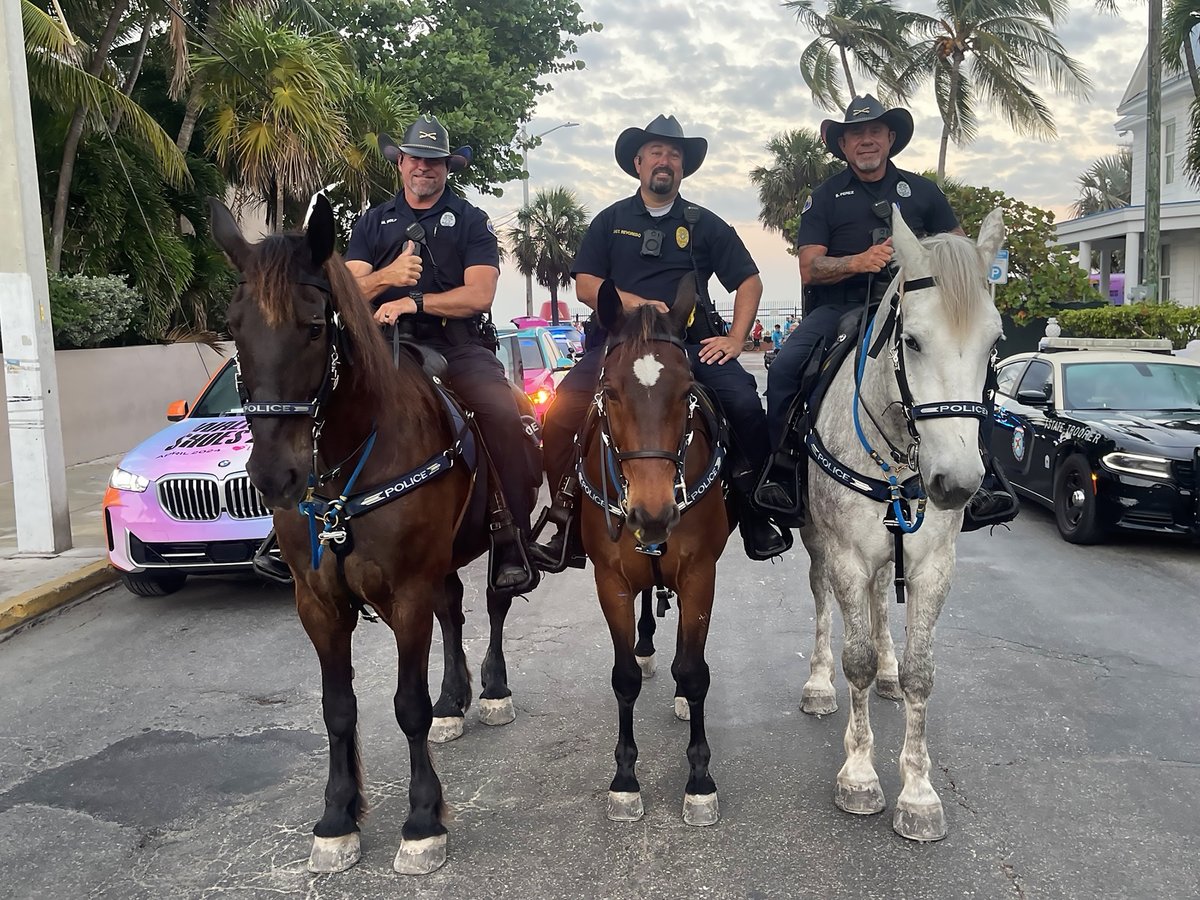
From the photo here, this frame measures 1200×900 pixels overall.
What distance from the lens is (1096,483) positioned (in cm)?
823

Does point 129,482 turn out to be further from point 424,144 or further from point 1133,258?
point 1133,258

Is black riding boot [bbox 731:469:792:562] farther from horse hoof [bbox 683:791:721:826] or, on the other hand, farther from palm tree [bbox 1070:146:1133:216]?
palm tree [bbox 1070:146:1133:216]

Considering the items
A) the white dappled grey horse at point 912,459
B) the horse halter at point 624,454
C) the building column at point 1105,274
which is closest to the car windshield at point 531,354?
the white dappled grey horse at point 912,459

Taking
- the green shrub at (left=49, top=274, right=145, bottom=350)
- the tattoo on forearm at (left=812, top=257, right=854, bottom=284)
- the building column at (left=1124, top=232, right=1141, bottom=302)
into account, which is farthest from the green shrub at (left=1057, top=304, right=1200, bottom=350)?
the green shrub at (left=49, top=274, right=145, bottom=350)

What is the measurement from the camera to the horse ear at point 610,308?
3.62 meters

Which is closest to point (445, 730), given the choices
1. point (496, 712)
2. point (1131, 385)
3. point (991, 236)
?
point (496, 712)

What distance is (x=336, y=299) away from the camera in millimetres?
3180

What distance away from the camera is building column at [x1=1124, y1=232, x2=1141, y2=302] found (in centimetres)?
2756

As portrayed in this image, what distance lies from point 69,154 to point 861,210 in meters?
12.5

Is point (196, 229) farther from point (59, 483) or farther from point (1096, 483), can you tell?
point (1096, 483)

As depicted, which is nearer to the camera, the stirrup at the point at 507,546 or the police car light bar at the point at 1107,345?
the stirrup at the point at 507,546

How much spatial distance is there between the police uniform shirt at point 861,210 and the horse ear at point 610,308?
1.55 meters

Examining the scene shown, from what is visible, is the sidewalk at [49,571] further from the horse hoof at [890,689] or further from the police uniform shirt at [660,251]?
the horse hoof at [890,689]

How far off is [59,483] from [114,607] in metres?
1.74
